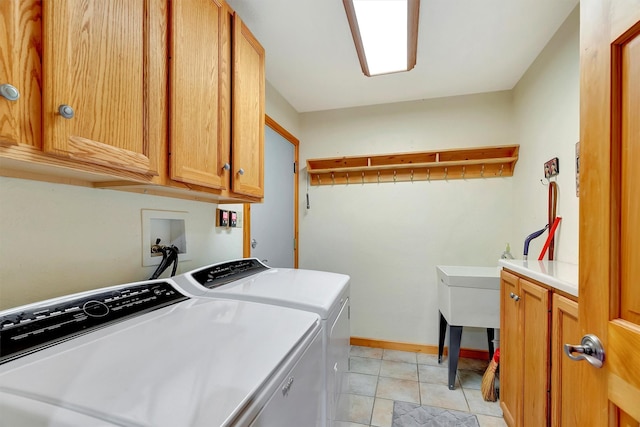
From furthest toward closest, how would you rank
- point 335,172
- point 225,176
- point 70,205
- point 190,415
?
point 335,172, point 225,176, point 70,205, point 190,415

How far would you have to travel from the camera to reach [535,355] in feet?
4.04

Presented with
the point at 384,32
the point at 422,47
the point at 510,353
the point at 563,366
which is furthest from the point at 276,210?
the point at 563,366

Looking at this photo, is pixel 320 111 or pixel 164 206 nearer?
pixel 164 206

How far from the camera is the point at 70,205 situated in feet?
3.01

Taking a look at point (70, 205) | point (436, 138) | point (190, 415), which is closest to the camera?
point (190, 415)

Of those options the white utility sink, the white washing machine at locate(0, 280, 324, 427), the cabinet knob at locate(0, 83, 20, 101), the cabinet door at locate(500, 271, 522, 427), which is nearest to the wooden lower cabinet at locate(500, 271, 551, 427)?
the cabinet door at locate(500, 271, 522, 427)

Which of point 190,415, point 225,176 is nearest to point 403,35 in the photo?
point 225,176

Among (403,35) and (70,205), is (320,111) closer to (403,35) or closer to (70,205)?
(403,35)

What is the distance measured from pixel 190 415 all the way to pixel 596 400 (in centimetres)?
95

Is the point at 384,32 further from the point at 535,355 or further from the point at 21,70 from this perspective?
the point at 535,355

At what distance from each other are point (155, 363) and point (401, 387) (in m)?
2.03

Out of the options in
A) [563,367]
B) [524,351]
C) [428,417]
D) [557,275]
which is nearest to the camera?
[563,367]

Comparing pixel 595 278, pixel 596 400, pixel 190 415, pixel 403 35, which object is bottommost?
pixel 596 400

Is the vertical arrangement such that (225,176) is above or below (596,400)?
above
